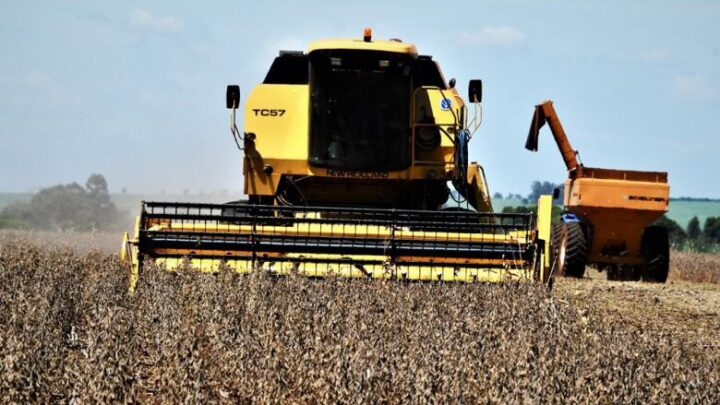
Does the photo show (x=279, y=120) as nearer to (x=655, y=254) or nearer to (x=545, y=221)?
(x=545, y=221)

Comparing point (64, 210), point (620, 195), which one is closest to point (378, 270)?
point (620, 195)

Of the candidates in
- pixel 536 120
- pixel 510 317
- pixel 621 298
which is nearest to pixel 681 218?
pixel 536 120

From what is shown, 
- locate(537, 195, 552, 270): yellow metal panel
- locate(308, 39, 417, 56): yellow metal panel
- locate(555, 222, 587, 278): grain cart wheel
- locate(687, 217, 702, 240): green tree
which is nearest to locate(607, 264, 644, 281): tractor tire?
locate(555, 222, 587, 278): grain cart wheel

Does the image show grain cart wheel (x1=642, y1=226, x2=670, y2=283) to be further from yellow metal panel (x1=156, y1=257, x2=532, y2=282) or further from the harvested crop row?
the harvested crop row

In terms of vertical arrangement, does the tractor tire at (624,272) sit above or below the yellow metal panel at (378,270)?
below

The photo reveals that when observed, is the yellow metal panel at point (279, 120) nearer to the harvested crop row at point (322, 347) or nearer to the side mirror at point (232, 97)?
the side mirror at point (232, 97)

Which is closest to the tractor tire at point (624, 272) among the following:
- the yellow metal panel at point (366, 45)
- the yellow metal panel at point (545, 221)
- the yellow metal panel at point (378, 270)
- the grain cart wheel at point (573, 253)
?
the grain cart wheel at point (573, 253)

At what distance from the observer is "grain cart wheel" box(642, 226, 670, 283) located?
51.4ft

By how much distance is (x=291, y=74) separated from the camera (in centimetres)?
1076

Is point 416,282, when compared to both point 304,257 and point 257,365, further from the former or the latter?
point 257,365

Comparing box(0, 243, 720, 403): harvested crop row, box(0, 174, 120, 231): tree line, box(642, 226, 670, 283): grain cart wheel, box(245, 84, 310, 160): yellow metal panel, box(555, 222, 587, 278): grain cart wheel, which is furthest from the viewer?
box(0, 174, 120, 231): tree line

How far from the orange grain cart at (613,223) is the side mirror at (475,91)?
5.33 m

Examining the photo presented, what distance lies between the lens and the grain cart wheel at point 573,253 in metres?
15.1

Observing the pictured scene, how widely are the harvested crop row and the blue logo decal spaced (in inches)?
109
